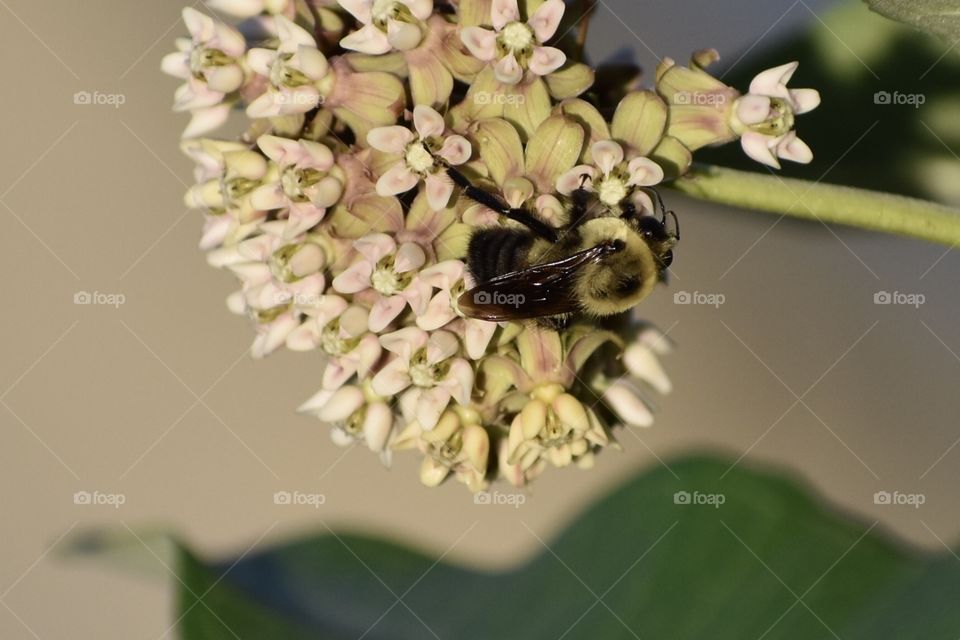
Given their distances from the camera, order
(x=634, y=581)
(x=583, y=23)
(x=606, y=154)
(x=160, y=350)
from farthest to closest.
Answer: (x=160, y=350) < (x=634, y=581) < (x=583, y=23) < (x=606, y=154)

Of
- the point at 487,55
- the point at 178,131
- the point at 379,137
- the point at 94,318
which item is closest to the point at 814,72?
the point at 487,55

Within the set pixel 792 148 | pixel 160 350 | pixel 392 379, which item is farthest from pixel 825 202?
pixel 160 350

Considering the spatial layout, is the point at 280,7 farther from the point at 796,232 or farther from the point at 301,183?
the point at 796,232

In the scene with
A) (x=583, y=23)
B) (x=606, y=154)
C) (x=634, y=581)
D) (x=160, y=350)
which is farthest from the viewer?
(x=160, y=350)

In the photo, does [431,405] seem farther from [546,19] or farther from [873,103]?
[873,103]

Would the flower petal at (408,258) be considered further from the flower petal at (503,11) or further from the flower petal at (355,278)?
the flower petal at (503,11)

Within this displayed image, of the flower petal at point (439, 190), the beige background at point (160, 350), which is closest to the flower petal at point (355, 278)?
the flower petal at point (439, 190)

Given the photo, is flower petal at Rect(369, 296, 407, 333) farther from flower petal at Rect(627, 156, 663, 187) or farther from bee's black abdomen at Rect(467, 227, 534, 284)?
flower petal at Rect(627, 156, 663, 187)
